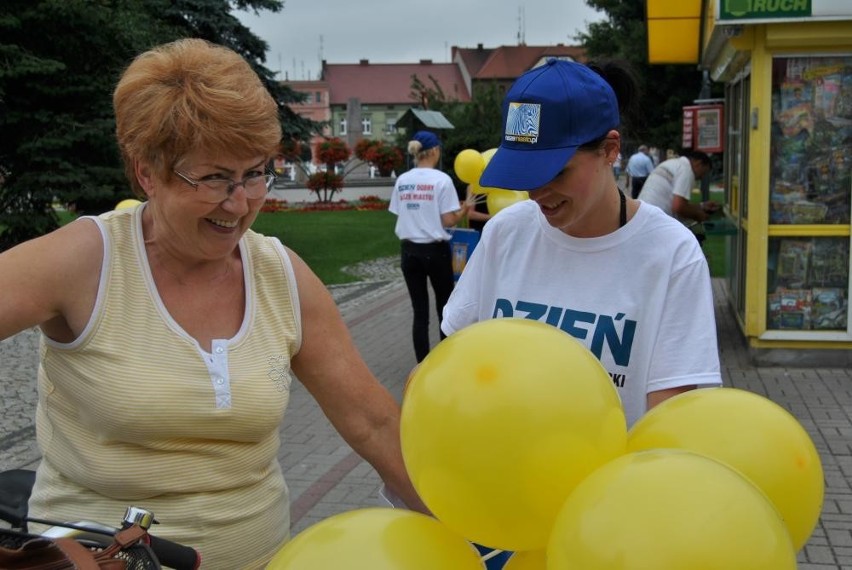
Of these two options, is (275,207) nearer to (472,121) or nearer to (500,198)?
(472,121)

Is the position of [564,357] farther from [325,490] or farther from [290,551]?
[325,490]

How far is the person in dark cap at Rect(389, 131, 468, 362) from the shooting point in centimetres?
770

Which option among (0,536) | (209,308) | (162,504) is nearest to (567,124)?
(209,308)

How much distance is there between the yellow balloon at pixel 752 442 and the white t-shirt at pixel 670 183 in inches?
304

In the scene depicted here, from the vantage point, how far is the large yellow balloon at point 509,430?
1.46m

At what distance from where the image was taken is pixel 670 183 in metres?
9.29

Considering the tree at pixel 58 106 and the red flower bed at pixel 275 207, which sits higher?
the tree at pixel 58 106

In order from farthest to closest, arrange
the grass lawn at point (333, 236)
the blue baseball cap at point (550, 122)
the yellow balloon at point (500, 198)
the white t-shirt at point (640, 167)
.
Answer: the white t-shirt at point (640, 167), the grass lawn at point (333, 236), the yellow balloon at point (500, 198), the blue baseball cap at point (550, 122)

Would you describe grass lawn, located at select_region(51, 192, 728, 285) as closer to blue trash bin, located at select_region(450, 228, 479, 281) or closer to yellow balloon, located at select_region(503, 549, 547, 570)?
blue trash bin, located at select_region(450, 228, 479, 281)

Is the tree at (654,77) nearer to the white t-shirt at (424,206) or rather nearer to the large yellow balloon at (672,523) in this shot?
the white t-shirt at (424,206)

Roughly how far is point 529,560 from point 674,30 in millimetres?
11582

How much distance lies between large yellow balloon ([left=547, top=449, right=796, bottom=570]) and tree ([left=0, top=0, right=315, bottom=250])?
1351cm

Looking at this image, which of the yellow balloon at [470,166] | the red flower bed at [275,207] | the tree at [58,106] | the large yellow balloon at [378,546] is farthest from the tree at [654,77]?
the large yellow balloon at [378,546]

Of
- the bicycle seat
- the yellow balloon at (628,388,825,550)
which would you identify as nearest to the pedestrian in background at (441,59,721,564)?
the yellow balloon at (628,388,825,550)
